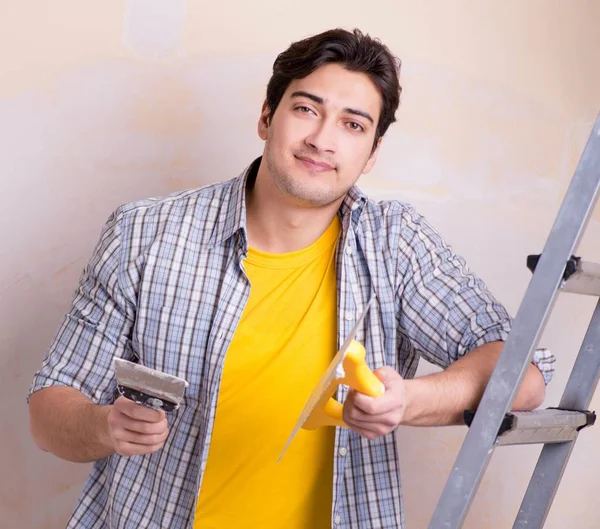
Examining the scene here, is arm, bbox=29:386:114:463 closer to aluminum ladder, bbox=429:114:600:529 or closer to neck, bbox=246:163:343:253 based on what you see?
neck, bbox=246:163:343:253

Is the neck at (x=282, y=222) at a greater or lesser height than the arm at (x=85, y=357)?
greater

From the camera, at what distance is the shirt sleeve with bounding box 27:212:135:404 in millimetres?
1657

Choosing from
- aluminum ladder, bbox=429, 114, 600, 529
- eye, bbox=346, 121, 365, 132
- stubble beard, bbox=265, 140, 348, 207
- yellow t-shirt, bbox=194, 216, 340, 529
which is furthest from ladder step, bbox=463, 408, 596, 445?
eye, bbox=346, 121, 365, 132

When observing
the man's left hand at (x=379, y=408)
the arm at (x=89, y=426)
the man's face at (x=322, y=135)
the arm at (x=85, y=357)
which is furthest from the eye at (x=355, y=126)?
the arm at (x=89, y=426)

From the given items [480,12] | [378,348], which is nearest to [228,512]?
[378,348]

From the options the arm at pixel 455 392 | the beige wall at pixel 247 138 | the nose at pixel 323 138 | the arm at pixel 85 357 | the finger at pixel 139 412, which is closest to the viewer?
the finger at pixel 139 412

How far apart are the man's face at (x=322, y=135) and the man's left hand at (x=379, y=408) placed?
53 cm

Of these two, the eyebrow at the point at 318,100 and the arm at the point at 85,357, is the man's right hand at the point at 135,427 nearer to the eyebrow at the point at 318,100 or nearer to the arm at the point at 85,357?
the arm at the point at 85,357

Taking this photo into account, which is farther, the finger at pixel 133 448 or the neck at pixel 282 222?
the neck at pixel 282 222

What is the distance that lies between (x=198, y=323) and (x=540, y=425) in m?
0.67

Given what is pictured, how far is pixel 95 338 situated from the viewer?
5.46ft

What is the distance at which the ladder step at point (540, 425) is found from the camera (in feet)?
4.18

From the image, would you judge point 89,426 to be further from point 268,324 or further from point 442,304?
point 442,304

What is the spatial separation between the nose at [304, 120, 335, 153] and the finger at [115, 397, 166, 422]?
26.2 inches
